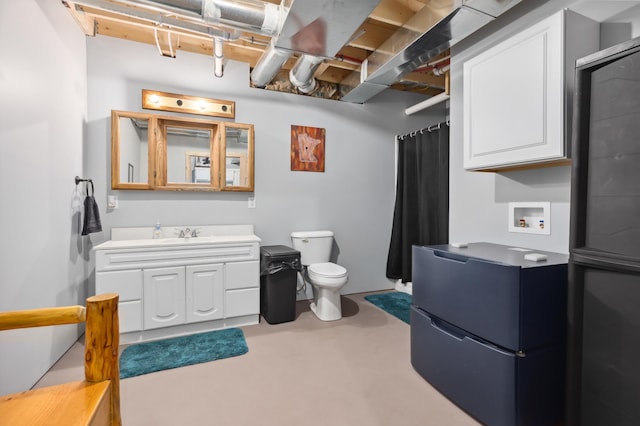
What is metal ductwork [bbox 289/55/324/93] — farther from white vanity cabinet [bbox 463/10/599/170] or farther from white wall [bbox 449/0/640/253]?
white vanity cabinet [bbox 463/10/599/170]

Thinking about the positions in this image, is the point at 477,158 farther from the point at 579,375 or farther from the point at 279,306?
the point at 279,306

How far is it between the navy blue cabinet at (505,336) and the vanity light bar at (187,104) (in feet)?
8.21

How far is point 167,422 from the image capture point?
1492 mm

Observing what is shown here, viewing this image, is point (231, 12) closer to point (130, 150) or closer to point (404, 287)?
point (130, 150)

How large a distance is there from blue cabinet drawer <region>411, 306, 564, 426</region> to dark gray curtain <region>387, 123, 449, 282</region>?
165 centimetres

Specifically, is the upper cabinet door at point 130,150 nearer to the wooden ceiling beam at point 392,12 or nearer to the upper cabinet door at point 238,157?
the upper cabinet door at point 238,157

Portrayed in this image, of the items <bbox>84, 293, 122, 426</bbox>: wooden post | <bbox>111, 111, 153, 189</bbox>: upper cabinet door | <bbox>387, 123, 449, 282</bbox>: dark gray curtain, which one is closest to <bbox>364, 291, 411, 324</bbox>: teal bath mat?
<bbox>387, 123, 449, 282</bbox>: dark gray curtain

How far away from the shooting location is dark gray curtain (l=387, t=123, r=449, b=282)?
3.03 m

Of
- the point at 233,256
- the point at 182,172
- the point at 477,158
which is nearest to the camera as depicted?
the point at 477,158

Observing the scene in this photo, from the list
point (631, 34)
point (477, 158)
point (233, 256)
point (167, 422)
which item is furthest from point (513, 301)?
point (233, 256)

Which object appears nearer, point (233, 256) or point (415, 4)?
point (415, 4)

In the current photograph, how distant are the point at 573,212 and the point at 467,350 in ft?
2.75

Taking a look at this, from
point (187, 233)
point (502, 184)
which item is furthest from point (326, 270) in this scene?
point (502, 184)

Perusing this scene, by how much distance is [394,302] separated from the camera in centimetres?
326
